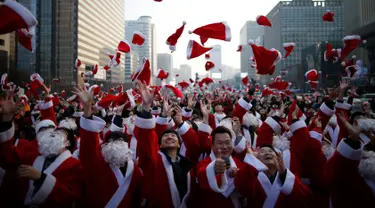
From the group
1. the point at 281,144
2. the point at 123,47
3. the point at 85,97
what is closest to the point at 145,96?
the point at 85,97

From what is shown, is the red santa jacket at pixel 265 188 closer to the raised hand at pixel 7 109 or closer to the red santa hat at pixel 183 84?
the raised hand at pixel 7 109

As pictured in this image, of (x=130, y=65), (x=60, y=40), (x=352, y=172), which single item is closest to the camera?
(x=352, y=172)

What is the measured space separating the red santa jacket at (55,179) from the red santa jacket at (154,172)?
73cm

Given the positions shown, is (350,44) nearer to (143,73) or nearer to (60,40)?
(143,73)

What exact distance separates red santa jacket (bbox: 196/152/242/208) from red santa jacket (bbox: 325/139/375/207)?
3.32 feet

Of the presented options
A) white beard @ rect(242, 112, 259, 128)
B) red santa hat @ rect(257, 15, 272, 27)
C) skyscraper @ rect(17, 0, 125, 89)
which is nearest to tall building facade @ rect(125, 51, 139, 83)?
skyscraper @ rect(17, 0, 125, 89)

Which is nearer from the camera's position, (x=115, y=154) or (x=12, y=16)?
(x=12, y=16)

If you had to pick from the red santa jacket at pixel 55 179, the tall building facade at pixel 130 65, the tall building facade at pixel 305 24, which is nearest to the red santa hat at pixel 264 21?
the red santa jacket at pixel 55 179

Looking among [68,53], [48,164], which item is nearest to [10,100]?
[48,164]

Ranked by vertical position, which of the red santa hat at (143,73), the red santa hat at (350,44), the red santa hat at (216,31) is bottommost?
the red santa hat at (143,73)

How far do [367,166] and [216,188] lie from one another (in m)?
1.62

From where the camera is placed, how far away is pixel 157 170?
3088 mm

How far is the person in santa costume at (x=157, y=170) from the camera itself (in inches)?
119

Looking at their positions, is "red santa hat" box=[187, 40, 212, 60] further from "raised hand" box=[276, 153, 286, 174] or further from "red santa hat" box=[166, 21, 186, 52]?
"raised hand" box=[276, 153, 286, 174]
